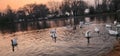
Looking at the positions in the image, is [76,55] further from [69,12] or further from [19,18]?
[19,18]

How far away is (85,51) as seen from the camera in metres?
25.5

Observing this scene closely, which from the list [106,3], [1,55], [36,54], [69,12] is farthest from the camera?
[69,12]

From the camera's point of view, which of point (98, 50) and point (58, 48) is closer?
point (98, 50)

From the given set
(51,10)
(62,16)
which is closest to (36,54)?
(62,16)

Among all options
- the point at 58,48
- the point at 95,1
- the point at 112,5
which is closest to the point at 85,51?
the point at 58,48

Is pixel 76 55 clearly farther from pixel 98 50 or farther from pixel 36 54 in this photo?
pixel 36 54

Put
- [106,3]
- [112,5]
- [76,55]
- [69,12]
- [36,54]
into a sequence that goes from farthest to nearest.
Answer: [69,12] → [106,3] → [112,5] → [36,54] → [76,55]

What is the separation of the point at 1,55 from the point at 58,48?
6486 millimetres

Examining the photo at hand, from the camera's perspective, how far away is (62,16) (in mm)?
124500

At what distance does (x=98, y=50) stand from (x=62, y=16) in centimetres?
9943

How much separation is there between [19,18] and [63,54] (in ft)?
385

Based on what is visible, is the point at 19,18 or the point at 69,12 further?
the point at 19,18

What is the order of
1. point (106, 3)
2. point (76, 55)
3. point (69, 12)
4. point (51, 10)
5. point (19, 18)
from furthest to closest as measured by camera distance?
point (51, 10) < point (19, 18) < point (69, 12) < point (106, 3) < point (76, 55)

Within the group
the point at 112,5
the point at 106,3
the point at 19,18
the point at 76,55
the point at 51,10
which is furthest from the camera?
the point at 51,10
